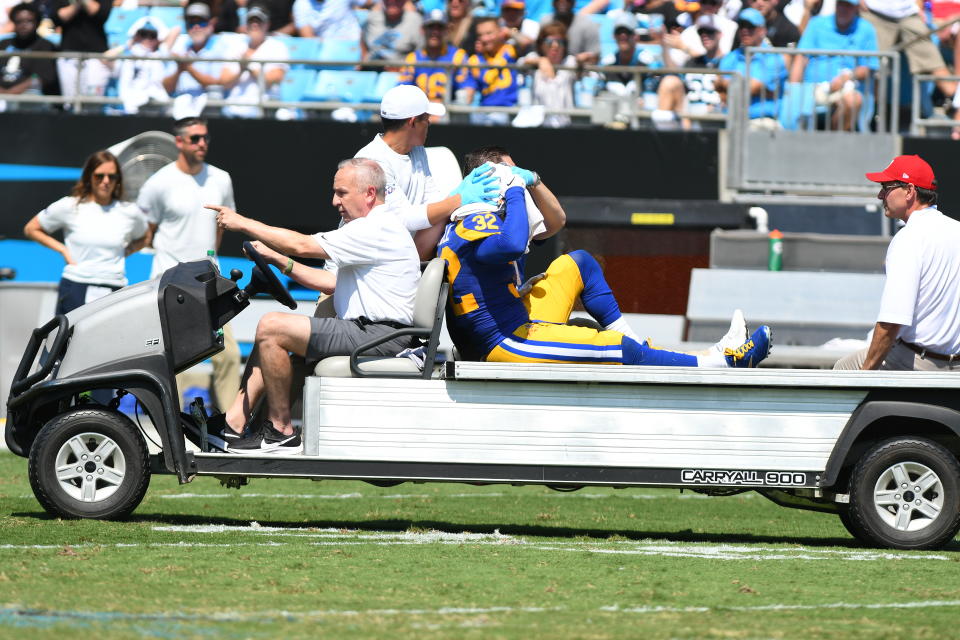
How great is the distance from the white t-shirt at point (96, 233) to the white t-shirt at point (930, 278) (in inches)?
223

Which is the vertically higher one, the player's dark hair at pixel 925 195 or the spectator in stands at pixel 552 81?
the spectator in stands at pixel 552 81

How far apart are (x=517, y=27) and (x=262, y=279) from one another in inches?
334

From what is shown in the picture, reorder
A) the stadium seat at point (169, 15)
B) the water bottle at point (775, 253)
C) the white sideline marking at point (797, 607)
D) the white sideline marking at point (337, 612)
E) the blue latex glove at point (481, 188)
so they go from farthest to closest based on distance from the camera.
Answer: the stadium seat at point (169, 15) < the water bottle at point (775, 253) < the blue latex glove at point (481, 188) < the white sideline marking at point (797, 607) < the white sideline marking at point (337, 612)

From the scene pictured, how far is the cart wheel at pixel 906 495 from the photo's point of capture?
22.9 ft

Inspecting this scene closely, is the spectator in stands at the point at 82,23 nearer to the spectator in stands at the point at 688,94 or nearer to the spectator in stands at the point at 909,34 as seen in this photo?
the spectator in stands at the point at 688,94

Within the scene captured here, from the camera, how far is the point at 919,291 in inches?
285

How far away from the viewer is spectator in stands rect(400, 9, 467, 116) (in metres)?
13.7

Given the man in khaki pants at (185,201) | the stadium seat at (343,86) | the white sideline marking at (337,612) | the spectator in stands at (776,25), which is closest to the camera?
the white sideline marking at (337,612)

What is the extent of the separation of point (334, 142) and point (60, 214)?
136 inches

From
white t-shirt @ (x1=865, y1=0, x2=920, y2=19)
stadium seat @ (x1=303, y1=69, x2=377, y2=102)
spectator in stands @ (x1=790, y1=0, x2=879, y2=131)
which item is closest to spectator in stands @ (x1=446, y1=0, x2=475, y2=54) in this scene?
stadium seat @ (x1=303, y1=69, x2=377, y2=102)

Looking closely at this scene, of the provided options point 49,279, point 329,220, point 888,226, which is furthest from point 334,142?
point 888,226

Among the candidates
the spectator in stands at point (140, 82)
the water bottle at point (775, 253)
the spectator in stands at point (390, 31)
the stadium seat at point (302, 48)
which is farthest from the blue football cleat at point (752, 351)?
the stadium seat at point (302, 48)

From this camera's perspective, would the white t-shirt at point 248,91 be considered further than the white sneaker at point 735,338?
Yes

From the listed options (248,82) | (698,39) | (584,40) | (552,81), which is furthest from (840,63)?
(248,82)
